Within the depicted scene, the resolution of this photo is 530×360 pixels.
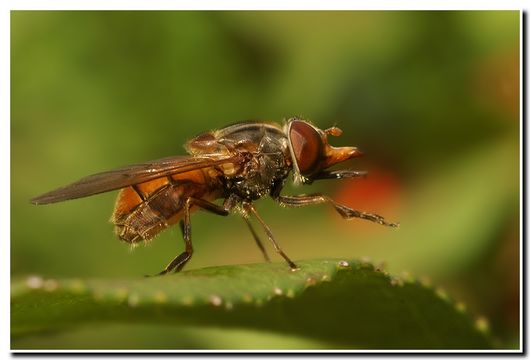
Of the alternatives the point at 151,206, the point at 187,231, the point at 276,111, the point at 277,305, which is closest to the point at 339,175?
the point at 187,231

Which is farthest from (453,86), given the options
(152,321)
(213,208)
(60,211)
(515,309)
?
(152,321)

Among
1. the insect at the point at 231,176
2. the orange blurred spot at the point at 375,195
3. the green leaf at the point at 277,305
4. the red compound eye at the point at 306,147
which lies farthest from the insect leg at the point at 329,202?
the orange blurred spot at the point at 375,195

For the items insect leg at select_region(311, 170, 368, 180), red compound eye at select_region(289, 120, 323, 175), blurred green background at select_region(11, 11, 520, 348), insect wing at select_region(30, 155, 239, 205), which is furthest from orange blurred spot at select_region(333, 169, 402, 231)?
insect wing at select_region(30, 155, 239, 205)

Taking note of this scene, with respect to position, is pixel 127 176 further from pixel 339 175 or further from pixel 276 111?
pixel 276 111

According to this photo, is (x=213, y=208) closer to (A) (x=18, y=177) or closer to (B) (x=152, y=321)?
(B) (x=152, y=321)

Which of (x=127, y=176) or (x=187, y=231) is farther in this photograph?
(x=187, y=231)

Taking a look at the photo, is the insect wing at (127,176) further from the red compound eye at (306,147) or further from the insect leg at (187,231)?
the red compound eye at (306,147)

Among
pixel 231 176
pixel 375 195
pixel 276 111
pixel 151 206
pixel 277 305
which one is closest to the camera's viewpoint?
pixel 277 305

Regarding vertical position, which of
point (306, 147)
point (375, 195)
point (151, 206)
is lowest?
point (375, 195)
